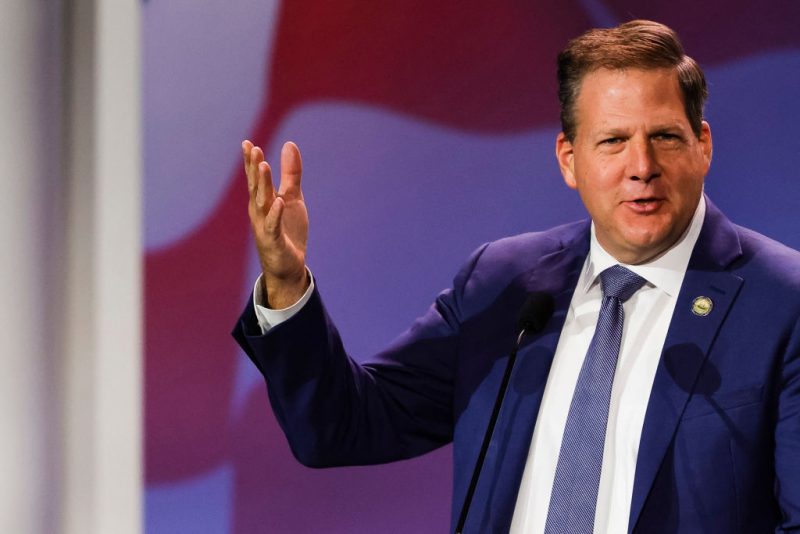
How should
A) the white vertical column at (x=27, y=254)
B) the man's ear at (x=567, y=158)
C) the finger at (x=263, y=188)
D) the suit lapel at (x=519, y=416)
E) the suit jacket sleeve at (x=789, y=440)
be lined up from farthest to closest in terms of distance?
the white vertical column at (x=27, y=254)
the man's ear at (x=567, y=158)
the suit lapel at (x=519, y=416)
the finger at (x=263, y=188)
the suit jacket sleeve at (x=789, y=440)

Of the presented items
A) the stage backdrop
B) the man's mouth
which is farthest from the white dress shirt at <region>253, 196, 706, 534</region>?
the stage backdrop

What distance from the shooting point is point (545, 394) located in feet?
6.45

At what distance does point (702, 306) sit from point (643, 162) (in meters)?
0.27

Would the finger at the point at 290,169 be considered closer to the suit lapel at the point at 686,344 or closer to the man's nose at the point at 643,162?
the man's nose at the point at 643,162

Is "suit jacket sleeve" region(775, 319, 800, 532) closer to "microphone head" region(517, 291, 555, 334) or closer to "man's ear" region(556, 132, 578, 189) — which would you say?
"microphone head" region(517, 291, 555, 334)

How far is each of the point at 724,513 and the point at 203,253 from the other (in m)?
1.43

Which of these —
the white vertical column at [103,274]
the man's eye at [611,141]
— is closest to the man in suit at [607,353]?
the man's eye at [611,141]

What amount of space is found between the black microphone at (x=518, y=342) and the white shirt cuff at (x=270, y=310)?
1.24ft

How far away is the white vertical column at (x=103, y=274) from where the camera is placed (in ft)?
8.66

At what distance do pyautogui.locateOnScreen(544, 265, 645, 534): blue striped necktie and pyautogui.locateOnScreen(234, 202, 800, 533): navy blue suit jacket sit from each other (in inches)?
3.2

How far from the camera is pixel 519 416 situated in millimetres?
1948

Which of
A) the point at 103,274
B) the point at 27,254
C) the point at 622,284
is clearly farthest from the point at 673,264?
the point at 27,254

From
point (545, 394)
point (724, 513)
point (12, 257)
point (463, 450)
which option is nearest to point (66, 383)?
point (12, 257)

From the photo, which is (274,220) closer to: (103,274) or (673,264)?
(673,264)
